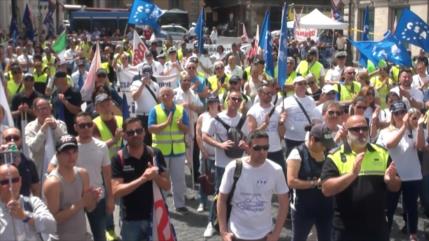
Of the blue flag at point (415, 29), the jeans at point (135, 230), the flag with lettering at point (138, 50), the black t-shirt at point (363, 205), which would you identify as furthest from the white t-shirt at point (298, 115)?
the flag with lettering at point (138, 50)

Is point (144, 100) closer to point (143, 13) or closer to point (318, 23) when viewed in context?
point (143, 13)

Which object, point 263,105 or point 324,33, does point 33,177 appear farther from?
point 324,33

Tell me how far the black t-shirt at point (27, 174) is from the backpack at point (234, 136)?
8.84 ft

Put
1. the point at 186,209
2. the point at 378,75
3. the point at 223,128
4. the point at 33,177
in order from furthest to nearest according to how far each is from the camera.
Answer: the point at 378,75 < the point at 186,209 < the point at 223,128 < the point at 33,177

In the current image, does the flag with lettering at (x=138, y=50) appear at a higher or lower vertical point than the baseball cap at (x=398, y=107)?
higher

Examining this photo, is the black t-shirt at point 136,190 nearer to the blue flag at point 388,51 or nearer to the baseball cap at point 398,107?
the baseball cap at point 398,107

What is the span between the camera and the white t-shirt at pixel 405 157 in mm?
7766

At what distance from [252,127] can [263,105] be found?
0.43 m

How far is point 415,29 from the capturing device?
1158 cm

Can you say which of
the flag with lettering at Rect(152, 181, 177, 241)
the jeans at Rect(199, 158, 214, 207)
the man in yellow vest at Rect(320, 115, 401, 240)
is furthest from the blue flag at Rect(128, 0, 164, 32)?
the man in yellow vest at Rect(320, 115, 401, 240)

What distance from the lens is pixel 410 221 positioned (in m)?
7.70

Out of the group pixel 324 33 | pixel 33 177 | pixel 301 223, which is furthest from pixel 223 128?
pixel 324 33

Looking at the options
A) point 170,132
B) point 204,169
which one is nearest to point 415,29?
point 204,169

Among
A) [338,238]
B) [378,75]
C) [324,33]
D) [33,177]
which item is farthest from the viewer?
[324,33]
